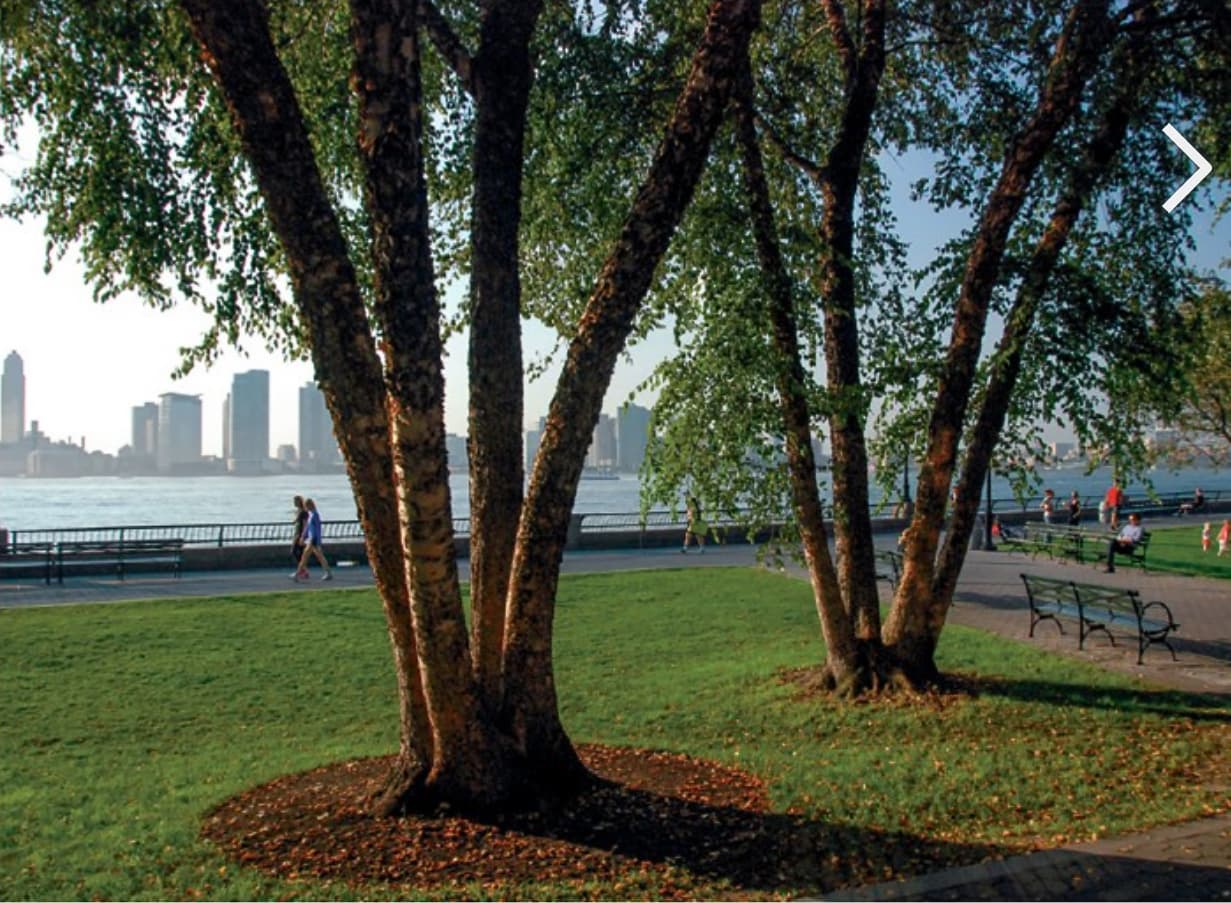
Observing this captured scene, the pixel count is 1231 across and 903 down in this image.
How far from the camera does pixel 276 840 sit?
6.44 meters

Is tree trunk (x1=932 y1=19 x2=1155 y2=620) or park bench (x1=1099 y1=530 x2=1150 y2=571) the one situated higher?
tree trunk (x1=932 y1=19 x2=1155 y2=620)

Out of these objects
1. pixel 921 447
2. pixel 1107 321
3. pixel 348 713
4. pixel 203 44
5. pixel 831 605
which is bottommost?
pixel 348 713

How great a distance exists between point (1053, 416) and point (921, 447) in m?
1.24

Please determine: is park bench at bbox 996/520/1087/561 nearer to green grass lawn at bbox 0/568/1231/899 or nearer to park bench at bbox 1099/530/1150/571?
park bench at bbox 1099/530/1150/571

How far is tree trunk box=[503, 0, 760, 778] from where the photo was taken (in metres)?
6.69

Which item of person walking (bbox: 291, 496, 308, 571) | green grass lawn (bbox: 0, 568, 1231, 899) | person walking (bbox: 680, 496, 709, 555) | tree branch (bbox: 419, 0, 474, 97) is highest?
tree branch (bbox: 419, 0, 474, 97)

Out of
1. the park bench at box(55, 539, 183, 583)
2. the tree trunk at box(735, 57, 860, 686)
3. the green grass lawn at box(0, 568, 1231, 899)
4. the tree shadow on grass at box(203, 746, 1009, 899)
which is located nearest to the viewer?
the tree shadow on grass at box(203, 746, 1009, 899)

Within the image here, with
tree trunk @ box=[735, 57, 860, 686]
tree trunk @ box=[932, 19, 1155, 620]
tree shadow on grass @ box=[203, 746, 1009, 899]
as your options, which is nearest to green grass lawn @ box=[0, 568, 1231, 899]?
tree shadow on grass @ box=[203, 746, 1009, 899]

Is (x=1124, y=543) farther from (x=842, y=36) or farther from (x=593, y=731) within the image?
(x=593, y=731)

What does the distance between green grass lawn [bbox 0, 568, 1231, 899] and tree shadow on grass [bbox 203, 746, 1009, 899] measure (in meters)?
0.14

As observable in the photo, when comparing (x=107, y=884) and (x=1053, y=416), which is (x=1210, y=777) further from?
(x=107, y=884)

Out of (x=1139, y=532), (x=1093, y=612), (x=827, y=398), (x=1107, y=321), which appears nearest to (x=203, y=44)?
(x=827, y=398)

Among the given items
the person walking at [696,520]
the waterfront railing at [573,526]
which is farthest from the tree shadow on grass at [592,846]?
the waterfront railing at [573,526]

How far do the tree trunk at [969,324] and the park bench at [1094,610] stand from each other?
2804 millimetres
